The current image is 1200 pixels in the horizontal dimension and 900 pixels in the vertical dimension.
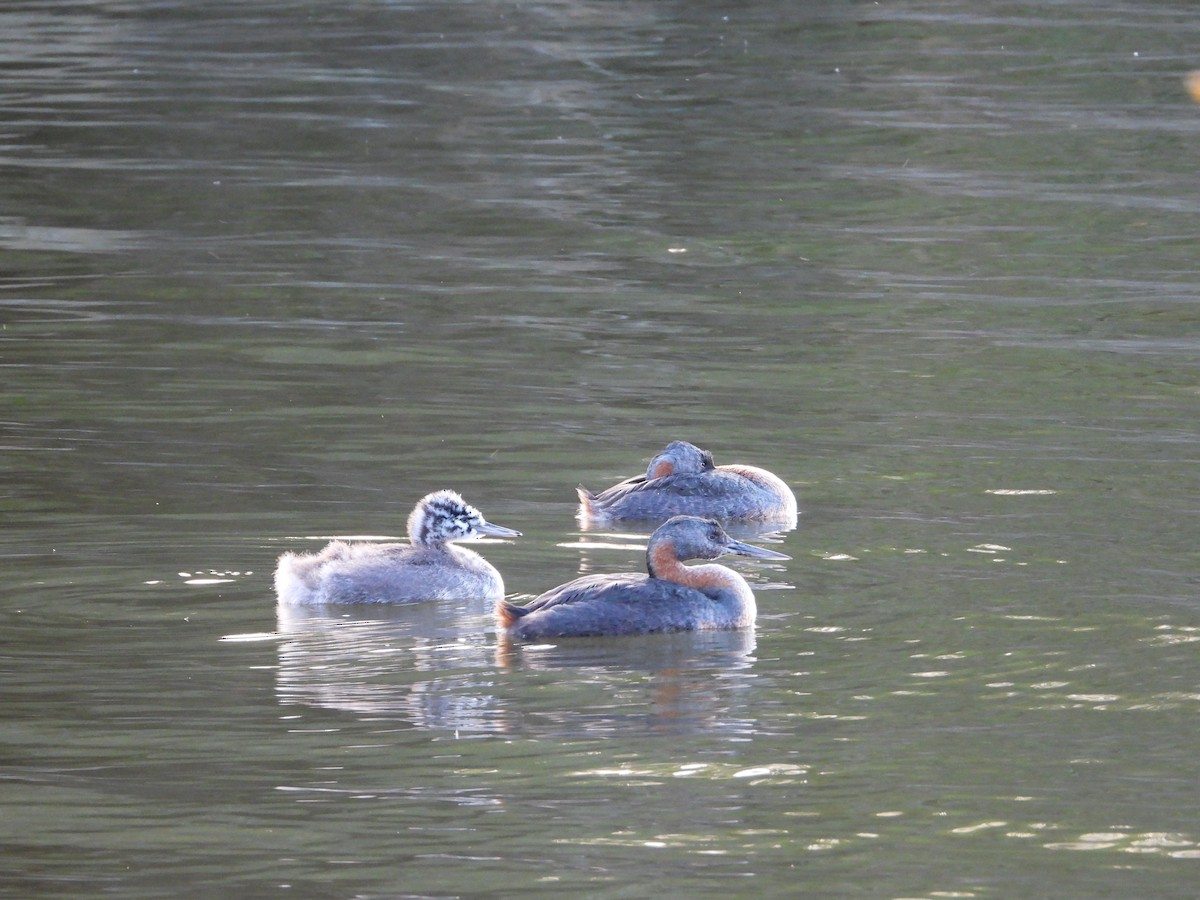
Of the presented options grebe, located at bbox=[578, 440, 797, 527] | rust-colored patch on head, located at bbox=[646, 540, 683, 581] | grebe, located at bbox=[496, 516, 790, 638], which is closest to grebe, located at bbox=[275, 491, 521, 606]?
grebe, located at bbox=[496, 516, 790, 638]

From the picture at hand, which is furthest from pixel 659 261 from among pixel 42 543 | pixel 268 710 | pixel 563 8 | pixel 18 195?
pixel 563 8

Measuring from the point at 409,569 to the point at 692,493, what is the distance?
7.43ft

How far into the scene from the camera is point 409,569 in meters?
9.85

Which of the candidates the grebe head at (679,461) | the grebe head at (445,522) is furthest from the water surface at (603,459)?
the grebe head at (679,461)

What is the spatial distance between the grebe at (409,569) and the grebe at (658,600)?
0.31m

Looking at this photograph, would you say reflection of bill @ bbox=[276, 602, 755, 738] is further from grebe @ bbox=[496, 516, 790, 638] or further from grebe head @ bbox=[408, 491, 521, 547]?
grebe head @ bbox=[408, 491, 521, 547]

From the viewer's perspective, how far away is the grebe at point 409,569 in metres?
9.59

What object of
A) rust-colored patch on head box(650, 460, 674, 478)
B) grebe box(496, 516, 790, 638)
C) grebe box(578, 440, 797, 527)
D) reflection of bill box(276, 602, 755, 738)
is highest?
rust-colored patch on head box(650, 460, 674, 478)

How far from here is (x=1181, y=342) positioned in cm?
1518

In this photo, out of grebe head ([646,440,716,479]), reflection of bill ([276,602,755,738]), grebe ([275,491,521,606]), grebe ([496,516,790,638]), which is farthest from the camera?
grebe head ([646,440,716,479])

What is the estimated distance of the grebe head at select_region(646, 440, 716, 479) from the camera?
11719 millimetres

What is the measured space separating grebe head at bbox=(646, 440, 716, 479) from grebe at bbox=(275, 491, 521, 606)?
72.6 inches

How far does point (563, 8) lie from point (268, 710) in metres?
27.8

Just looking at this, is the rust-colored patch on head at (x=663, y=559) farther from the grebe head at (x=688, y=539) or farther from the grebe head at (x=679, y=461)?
the grebe head at (x=679, y=461)
